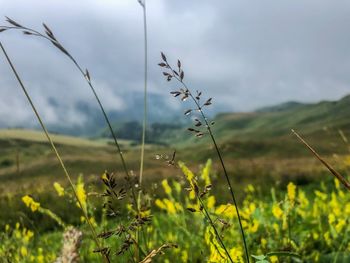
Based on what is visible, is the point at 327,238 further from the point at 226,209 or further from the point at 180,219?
the point at 226,209

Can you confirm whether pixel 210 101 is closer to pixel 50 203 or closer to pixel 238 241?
pixel 238 241

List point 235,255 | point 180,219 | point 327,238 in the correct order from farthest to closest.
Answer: point 180,219 → point 327,238 → point 235,255

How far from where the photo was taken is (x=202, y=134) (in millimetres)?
1571

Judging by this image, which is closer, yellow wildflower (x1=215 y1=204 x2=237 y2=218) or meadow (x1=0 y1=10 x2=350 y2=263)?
meadow (x1=0 y1=10 x2=350 y2=263)

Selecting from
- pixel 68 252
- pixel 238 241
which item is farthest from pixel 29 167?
pixel 68 252

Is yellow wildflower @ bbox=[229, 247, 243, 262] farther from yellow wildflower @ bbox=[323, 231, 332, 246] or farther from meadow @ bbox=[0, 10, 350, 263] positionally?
yellow wildflower @ bbox=[323, 231, 332, 246]

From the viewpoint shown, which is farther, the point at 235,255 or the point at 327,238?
the point at 327,238

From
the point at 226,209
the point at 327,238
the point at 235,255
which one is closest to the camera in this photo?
the point at 226,209

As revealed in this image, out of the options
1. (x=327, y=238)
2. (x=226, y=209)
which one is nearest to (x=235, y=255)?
(x=226, y=209)

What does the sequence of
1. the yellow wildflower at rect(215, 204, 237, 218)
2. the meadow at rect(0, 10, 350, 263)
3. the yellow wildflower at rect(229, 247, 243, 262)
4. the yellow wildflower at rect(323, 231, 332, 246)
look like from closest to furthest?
the meadow at rect(0, 10, 350, 263) → the yellow wildflower at rect(215, 204, 237, 218) → the yellow wildflower at rect(229, 247, 243, 262) → the yellow wildflower at rect(323, 231, 332, 246)

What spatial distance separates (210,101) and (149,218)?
17.3 inches

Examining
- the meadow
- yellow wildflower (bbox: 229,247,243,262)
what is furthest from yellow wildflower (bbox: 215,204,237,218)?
yellow wildflower (bbox: 229,247,243,262)

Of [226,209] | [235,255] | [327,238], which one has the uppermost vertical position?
[226,209]

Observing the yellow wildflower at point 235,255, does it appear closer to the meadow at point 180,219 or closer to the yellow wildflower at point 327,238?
the meadow at point 180,219
